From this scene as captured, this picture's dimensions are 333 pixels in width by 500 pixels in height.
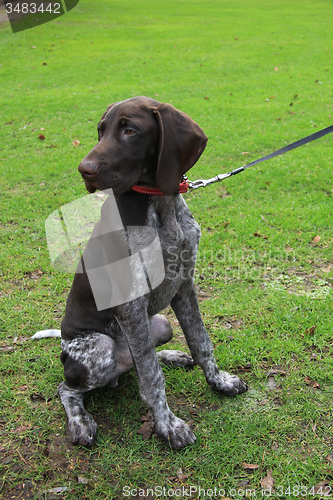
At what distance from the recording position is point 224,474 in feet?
8.38

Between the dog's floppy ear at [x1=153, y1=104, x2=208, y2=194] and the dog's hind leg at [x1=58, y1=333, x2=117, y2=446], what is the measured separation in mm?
1163

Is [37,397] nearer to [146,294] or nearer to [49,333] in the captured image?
[49,333]

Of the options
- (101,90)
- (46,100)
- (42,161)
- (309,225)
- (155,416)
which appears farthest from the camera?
(101,90)

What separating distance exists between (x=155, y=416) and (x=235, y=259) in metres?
2.56

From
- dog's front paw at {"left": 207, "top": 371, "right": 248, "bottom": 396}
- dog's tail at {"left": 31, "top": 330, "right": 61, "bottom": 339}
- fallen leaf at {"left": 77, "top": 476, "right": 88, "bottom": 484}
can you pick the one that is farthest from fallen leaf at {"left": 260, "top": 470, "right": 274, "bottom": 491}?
dog's tail at {"left": 31, "top": 330, "right": 61, "bottom": 339}

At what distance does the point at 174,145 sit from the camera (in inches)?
92.0

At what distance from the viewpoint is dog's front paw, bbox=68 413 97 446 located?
2.73 meters

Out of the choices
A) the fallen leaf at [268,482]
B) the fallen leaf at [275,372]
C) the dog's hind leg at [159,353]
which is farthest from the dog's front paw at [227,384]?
the fallen leaf at [268,482]

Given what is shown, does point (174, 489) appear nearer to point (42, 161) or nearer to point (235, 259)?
point (235, 259)

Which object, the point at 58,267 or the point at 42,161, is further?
the point at 42,161

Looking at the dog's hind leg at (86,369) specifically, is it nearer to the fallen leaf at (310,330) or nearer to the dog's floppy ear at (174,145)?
the dog's floppy ear at (174,145)

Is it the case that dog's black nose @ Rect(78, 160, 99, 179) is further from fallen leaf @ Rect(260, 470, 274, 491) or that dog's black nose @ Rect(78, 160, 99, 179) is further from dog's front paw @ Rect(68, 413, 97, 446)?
fallen leaf @ Rect(260, 470, 274, 491)

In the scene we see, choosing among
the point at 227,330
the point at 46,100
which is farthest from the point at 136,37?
the point at 227,330

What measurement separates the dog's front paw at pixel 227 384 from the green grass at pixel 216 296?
69 mm
